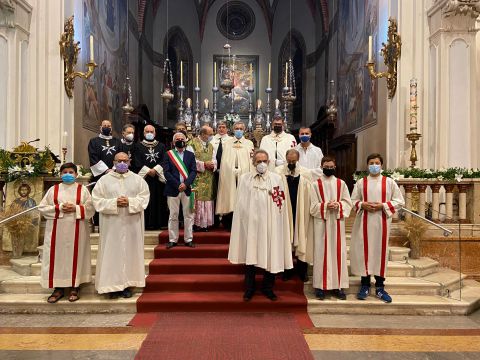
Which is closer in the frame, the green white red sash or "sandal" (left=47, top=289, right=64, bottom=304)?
"sandal" (left=47, top=289, right=64, bottom=304)

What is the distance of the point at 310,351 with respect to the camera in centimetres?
429

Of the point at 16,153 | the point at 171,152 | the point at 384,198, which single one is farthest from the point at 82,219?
the point at 384,198

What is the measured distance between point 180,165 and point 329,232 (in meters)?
2.55

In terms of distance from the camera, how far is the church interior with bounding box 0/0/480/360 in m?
4.68

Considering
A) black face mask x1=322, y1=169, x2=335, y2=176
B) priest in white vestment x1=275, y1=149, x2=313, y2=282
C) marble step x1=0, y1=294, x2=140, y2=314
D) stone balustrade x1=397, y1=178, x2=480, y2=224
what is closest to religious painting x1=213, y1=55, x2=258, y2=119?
stone balustrade x1=397, y1=178, x2=480, y2=224

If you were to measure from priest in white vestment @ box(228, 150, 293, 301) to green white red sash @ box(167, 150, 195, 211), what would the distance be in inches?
51.8

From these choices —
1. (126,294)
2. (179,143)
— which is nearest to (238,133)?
(179,143)

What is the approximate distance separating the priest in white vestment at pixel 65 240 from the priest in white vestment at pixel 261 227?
1923mm

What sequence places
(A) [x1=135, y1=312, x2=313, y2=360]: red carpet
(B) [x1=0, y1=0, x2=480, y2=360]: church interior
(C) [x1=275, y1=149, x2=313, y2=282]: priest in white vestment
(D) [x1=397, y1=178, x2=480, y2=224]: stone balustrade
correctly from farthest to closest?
(D) [x1=397, y1=178, x2=480, y2=224]: stone balustrade < (C) [x1=275, y1=149, x2=313, y2=282]: priest in white vestment < (B) [x1=0, y1=0, x2=480, y2=360]: church interior < (A) [x1=135, y1=312, x2=313, y2=360]: red carpet

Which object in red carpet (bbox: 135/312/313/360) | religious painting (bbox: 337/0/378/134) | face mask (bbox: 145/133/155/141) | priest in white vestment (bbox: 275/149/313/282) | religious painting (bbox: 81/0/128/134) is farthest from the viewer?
religious painting (bbox: 337/0/378/134)

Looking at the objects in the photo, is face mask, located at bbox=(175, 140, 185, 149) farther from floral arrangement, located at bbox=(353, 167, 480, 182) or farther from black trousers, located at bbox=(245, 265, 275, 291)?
floral arrangement, located at bbox=(353, 167, 480, 182)

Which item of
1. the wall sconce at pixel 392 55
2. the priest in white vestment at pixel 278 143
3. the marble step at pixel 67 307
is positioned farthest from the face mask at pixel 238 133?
the wall sconce at pixel 392 55

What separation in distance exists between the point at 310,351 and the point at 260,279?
187 cm

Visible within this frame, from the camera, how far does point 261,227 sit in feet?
17.9
